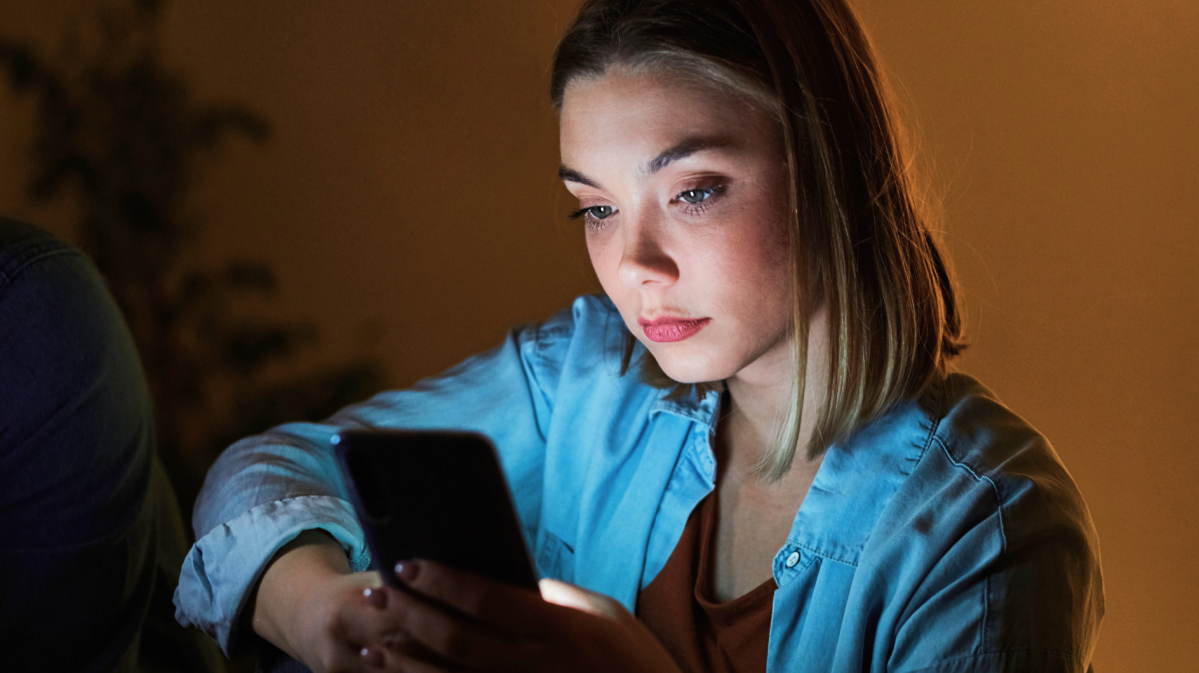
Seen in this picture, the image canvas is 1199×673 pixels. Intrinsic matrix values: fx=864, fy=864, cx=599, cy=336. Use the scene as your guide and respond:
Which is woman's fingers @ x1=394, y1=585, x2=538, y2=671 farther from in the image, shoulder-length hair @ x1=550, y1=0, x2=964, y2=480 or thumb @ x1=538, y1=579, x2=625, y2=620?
shoulder-length hair @ x1=550, y1=0, x2=964, y2=480

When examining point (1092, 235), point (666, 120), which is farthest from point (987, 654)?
point (1092, 235)

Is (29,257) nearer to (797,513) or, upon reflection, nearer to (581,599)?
(581,599)

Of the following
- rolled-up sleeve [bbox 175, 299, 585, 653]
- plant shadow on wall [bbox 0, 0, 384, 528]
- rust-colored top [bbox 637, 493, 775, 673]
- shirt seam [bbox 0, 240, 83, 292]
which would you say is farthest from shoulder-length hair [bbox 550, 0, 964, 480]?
plant shadow on wall [bbox 0, 0, 384, 528]

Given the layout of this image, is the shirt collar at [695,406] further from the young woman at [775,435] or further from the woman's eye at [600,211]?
the woman's eye at [600,211]

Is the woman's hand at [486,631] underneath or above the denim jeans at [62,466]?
above

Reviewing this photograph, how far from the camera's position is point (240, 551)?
83cm

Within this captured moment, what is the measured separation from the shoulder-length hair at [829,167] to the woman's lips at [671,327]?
0.10 m

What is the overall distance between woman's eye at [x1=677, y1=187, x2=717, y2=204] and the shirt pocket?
49 centimetres

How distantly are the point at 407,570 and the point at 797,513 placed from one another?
45 centimetres

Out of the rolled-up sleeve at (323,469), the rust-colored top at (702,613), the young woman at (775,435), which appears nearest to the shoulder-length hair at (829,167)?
the young woman at (775,435)

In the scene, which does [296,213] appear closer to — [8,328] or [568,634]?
[8,328]

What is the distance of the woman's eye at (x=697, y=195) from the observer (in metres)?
0.78

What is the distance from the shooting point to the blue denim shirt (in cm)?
71

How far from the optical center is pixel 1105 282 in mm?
1267
